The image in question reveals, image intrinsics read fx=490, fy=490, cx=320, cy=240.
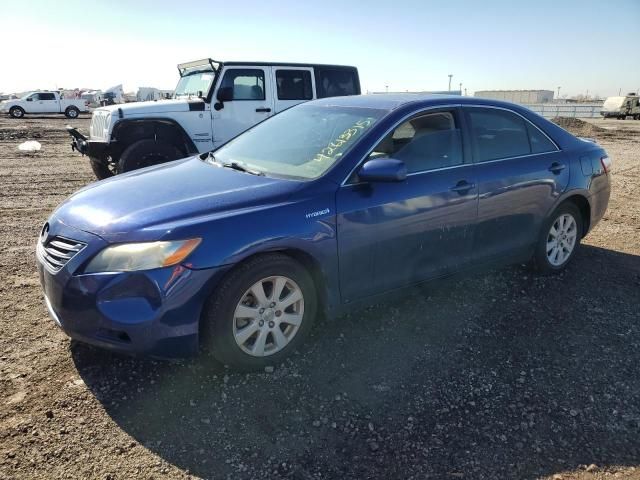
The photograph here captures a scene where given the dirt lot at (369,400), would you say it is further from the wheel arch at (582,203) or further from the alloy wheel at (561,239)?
the wheel arch at (582,203)

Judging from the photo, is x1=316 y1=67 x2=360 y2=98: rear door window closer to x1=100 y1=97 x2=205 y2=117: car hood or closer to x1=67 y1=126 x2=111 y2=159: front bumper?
x1=100 y1=97 x2=205 y2=117: car hood

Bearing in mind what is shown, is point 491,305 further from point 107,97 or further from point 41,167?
point 107,97

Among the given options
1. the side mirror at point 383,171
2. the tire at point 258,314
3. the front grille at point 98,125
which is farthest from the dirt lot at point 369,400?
the front grille at point 98,125

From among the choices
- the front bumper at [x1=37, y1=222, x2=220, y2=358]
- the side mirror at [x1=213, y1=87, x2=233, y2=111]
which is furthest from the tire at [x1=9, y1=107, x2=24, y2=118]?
the front bumper at [x1=37, y1=222, x2=220, y2=358]

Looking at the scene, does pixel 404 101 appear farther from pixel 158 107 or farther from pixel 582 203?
pixel 158 107

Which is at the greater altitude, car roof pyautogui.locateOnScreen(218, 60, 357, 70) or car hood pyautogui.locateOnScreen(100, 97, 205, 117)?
car roof pyautogui.locateOnScreen(218, 60, 357, 70)

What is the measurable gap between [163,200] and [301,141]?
3.97 ft

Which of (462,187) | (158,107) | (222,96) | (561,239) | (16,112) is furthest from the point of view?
(16,112)

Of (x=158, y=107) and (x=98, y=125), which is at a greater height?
(x=158, y=107)

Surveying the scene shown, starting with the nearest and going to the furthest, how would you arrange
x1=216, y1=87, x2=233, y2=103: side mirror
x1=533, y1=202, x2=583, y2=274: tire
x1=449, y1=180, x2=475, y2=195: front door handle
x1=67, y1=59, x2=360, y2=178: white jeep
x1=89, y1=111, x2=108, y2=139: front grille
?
x1=449, y1=180, x2=475, y2=195: front door handle < x1=533, y1=202, x2=583, y2=274: tire < x1=67, y1=59, x2=360, y2=178: white jeep < x1=89, y1=111, x2=108, y2=139: front grille < x1=216, y1=87, x2=233, y2=103: side mirror

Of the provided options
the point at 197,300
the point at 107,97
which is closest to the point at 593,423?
the point at 197,300

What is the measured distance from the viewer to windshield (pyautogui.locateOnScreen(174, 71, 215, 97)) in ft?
27.0

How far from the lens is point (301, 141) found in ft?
12.2

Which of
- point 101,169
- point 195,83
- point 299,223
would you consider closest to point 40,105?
point 101,169
